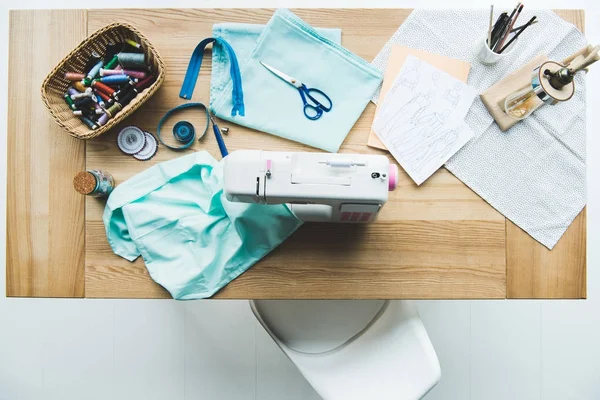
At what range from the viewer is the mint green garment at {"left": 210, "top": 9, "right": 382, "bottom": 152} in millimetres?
974

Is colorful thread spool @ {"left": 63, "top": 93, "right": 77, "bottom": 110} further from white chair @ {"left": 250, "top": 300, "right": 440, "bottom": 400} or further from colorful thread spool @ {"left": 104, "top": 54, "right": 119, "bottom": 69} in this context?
white chair @ {"left": 250, "top": 300, "right": 440, "bottom": 400}

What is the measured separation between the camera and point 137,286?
0.95 metres

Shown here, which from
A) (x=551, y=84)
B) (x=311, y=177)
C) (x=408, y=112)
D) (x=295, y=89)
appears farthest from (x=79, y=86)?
(x=551, y=84)

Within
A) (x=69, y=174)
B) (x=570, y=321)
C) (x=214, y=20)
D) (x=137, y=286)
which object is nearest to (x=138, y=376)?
(x=137, y=286)

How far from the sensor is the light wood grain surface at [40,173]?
97cm

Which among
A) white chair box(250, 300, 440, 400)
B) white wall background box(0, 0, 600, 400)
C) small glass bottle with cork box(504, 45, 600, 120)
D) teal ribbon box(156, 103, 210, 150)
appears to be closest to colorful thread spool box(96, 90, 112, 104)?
teal ribbon box(156, 103, 210, 150)

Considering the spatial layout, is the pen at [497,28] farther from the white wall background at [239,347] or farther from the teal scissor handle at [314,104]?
the white wall background at [239,347]

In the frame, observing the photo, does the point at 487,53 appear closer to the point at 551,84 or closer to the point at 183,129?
the point at 551,84

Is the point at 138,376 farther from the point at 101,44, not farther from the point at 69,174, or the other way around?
the point at 101,44

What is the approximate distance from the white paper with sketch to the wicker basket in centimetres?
54

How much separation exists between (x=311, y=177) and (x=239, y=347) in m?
1.03

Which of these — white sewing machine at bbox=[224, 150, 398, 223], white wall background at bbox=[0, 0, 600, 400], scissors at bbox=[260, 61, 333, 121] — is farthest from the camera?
white wall background at bbox=[0, 0, 600, 400]

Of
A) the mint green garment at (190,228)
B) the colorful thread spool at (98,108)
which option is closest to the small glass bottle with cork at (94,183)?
the mint green garment at (190,228)

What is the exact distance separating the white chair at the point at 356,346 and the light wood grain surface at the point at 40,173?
0.47 meters
